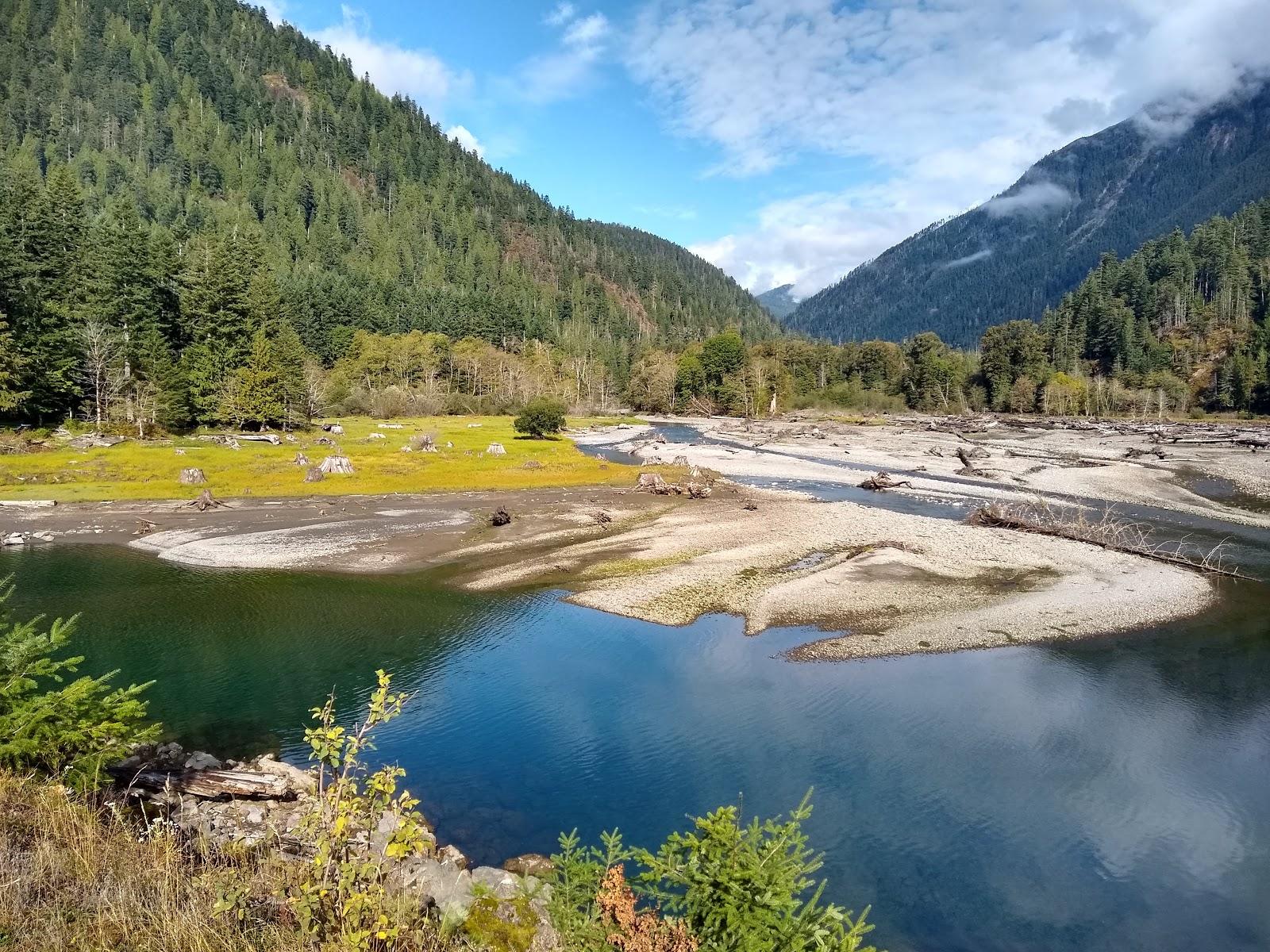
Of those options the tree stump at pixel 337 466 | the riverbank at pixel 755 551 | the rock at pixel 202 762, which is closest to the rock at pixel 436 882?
the rock at pixel 202 762

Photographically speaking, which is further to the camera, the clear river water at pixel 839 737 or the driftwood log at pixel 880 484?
the driftwood log at pixel 880 484

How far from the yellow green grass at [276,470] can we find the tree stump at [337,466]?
733mm

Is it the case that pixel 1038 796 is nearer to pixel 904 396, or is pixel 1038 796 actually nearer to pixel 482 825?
pixel 482 825

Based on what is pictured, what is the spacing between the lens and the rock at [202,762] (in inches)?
568

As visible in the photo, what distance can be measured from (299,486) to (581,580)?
31.1 metres

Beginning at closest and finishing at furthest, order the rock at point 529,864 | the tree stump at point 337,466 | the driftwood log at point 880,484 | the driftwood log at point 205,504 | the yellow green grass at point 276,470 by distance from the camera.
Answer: the rock at point 529,864 < the driftwood log at point 205,504 < the yellow green grass at point 276,470 < the driftwood log at point 880,484 < the tree stump at point 337,466

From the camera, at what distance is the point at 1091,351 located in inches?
6403

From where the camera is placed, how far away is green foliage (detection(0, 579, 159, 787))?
979 centimetres

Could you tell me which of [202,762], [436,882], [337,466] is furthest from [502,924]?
[337,466]

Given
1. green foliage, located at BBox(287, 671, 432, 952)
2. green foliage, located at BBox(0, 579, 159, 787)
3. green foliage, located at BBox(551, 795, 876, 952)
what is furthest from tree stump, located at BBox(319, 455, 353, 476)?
green foliage, located at BBox(551, 795, 876, 952)

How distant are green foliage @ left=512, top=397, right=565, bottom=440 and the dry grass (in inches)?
3146

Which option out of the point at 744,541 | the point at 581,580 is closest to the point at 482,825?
the point at 581,580

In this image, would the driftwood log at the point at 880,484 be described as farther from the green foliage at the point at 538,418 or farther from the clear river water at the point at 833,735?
the green foliage at the point at 538,418

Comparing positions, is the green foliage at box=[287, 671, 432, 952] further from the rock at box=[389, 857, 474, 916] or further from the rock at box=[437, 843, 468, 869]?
the rock at box=[437, 843, 468, 869]
